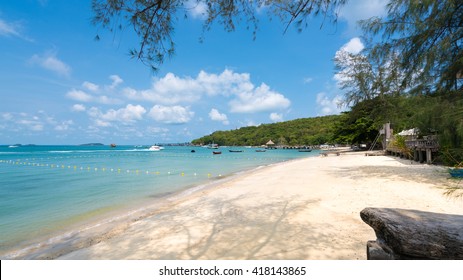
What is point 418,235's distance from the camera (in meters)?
2.19

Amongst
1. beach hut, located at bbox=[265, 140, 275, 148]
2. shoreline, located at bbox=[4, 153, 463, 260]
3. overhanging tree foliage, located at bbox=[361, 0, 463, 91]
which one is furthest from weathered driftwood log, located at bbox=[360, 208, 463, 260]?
beach hut, located at bbox=[265, 140, 275, 148]

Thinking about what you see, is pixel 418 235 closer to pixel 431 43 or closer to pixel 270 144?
pixel 431 43

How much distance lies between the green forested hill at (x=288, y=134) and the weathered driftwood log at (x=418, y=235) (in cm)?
7190

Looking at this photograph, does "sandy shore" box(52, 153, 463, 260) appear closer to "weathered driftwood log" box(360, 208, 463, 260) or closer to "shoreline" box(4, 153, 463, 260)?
"shoreline" box(4, 153, 463, 260)

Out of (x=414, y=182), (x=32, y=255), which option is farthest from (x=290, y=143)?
(x=32, y=255)

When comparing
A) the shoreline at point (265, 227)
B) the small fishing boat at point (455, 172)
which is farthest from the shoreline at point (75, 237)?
the small fishing boat at point (455, 172)

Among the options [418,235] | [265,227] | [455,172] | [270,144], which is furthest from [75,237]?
[270,144]

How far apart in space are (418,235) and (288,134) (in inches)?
4017

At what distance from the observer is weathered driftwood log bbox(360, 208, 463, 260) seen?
2.12 m

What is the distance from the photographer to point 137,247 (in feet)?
14.0

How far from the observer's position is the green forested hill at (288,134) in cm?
8810

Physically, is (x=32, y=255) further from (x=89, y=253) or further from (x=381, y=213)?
(x=381, y=213)

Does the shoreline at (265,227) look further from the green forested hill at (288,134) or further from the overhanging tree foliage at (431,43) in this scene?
the green forested hill at (288,134)

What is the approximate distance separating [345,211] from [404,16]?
20.1ft
